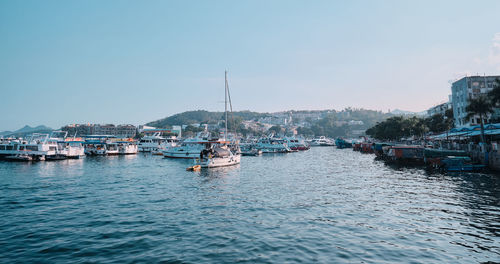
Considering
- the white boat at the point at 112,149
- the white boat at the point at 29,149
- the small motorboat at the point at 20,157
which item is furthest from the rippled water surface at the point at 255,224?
the white boat at the point at 112,149

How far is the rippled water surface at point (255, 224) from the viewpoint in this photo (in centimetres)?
1218

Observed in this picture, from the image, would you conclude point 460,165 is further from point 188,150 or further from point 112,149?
point 112,149

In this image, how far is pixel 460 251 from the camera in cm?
1234

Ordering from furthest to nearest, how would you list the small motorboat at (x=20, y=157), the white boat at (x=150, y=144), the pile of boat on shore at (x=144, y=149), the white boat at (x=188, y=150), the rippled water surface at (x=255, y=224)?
1. the white boat at (x=150, y=144)
2. the white boat at (x=188, y=150)
3. the small motorboat at (x=20, y=157)
4. the pile of boat on shore at (x=144, y=149)
5. the rippled water surface at (x=255, y=224)

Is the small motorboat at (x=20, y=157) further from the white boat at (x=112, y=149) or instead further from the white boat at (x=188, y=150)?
the white boat at (x=188, y=150)

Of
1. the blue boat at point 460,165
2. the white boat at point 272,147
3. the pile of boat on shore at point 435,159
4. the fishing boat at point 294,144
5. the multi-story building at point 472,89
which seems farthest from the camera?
the fishing boat at point 294,144

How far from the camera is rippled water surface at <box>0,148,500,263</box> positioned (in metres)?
12.2

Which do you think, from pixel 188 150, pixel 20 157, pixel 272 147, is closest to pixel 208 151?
pixel 188 150

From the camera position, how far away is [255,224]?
16.5m

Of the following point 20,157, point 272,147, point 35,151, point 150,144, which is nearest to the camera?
point 20,157

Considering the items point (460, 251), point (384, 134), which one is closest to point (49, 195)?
point (460, 251)

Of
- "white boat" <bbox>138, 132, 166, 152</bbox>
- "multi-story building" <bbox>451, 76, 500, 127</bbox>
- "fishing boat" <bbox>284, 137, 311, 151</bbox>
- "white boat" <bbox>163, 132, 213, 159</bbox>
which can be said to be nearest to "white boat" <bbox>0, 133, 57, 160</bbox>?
"white boat" <bbox>163, 132, 213, 159</bbox>

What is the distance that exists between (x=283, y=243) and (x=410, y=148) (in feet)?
158

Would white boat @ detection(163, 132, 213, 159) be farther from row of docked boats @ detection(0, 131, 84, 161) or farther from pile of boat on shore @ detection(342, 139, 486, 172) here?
pile of boat on shore @ detection(342, 139, 486, 172)
